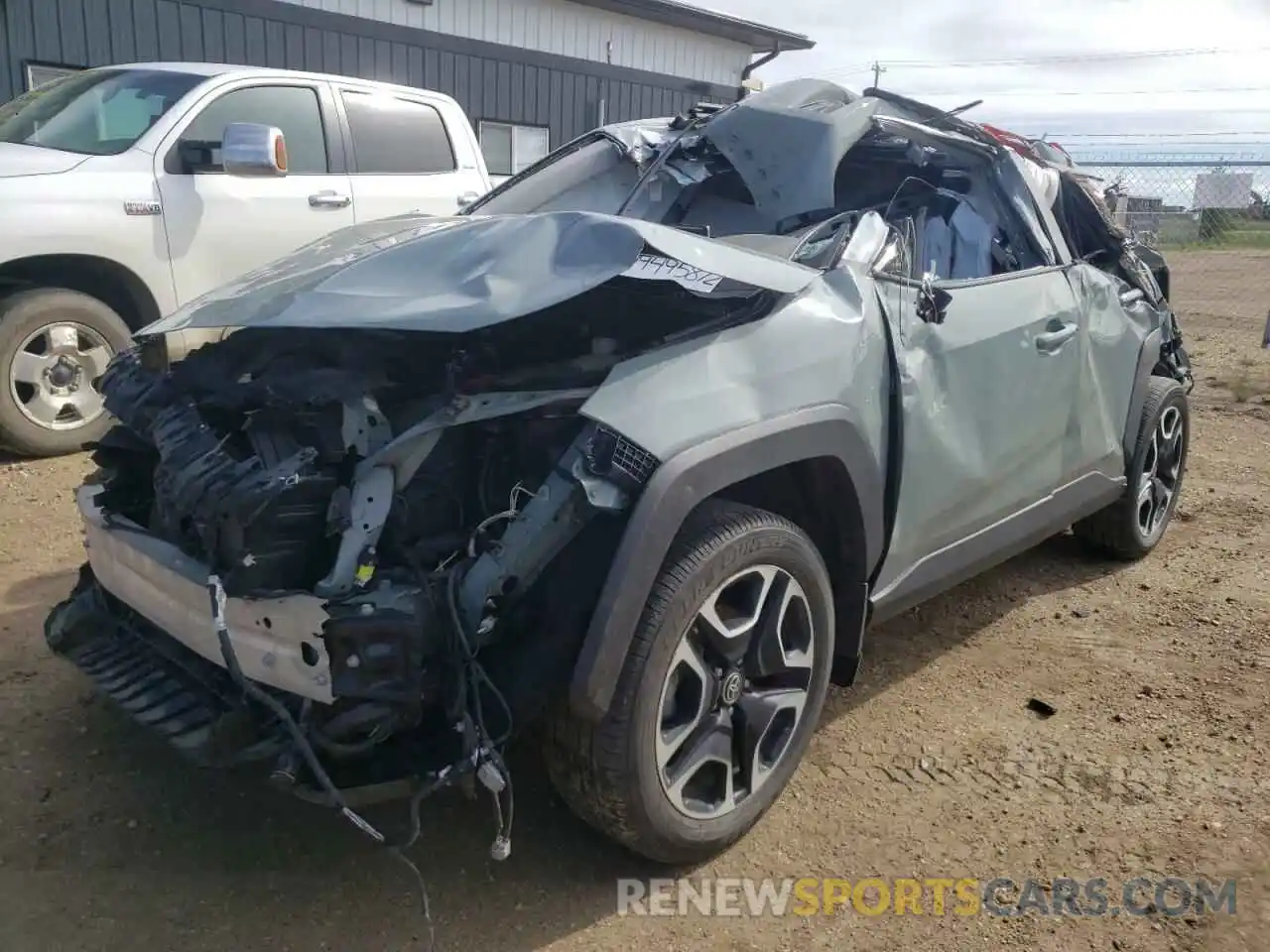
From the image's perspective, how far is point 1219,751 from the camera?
3.35m

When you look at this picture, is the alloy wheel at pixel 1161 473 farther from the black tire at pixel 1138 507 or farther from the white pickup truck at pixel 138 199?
the white pickup truck at pixel 138 199

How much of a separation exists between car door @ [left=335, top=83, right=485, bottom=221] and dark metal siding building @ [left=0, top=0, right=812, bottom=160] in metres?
4.49

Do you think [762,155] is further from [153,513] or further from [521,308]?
[153,513]

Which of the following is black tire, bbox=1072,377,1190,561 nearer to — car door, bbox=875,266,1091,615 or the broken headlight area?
car door, bbox=875,266,1091,615

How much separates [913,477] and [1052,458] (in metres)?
1.01

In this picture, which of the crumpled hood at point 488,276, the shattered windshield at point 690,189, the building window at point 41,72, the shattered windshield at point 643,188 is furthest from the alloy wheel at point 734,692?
the building window at point 41,72

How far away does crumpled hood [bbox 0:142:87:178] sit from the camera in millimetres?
5320

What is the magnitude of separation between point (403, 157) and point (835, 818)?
5.29 meters

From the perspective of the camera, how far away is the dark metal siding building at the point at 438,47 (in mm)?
9438

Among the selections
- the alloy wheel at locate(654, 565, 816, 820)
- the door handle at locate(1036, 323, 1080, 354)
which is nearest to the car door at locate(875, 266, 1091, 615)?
the door handle at locate(1036, 323, 1080, 354)

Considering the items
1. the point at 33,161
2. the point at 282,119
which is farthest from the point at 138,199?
the point at 282,119

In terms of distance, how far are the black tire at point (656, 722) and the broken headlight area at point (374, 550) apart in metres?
0.17

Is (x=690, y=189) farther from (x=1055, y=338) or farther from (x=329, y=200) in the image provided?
(x=329, y=200)

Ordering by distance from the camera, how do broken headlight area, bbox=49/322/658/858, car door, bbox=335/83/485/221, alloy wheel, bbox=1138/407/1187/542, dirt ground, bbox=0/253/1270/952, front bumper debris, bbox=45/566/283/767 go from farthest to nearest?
car door, bbox=335/83/485/221, alloy wheel, bbox=1138/407/1187/542, dirt ground, bbox=0/253/1270/952, front bumper debris, bbox=45/566/283/767, broken headlight area, bbox=49/322/658/858
